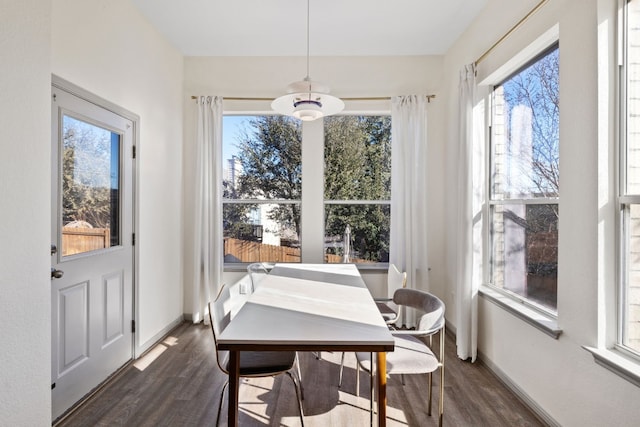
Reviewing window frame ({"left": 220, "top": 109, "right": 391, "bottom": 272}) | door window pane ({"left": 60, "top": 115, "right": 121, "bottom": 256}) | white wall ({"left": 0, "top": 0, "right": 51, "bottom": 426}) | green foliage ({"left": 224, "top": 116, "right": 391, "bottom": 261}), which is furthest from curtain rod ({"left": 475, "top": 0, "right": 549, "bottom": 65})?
door window pane ({"left": 60, "top": 115, "right": 121, "bottom": 256})

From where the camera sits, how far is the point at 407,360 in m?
2.00

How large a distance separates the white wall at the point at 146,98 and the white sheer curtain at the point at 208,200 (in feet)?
0.81

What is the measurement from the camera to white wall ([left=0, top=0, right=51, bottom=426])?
1.50 m

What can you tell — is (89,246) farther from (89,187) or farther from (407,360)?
(407,360)

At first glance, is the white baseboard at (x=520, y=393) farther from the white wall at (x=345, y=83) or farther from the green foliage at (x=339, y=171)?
the green foliage at (x=339, y=171)

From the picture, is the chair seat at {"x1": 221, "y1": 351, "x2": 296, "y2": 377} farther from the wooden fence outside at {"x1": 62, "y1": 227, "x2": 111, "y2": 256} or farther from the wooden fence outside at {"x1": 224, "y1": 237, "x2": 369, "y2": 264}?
the wooden fence outside at {"x1": 224, "y1": 237, "x2": 369, "y2": 264}

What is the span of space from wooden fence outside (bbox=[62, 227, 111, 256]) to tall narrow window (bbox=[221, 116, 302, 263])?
5.27ft

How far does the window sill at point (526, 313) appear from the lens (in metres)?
2.13

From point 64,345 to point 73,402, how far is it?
41cm

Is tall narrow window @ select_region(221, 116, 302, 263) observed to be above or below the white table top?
above

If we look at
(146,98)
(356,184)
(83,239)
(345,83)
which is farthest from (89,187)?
(345,83)

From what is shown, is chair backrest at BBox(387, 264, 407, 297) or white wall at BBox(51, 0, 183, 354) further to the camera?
chair backrest at BBox(387, 264, 407, 297)

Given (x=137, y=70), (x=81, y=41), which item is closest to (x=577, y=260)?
(x=81, y=41)

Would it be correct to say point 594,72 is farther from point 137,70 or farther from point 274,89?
point 137,70
